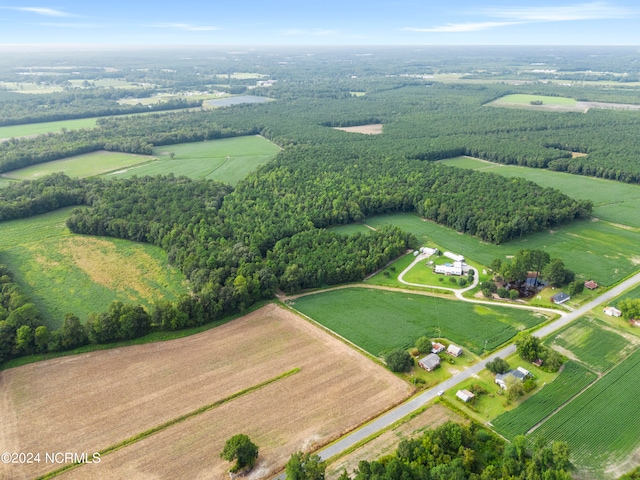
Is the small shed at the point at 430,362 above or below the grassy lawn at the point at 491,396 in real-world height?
above

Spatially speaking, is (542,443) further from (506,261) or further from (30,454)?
(30,454)

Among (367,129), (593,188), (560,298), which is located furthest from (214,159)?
(593,188)

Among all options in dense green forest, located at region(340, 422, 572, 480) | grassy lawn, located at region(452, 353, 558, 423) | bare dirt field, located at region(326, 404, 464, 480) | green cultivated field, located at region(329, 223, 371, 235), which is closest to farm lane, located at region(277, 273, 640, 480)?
bare dirt field, located at region(326, 404, 464, 480)

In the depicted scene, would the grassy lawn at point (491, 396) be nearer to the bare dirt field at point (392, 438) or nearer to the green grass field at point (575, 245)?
the bare dirt field at point (392, 438)

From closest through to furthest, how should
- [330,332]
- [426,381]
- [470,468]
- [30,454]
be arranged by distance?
[470,468]
[30,454]
[426,381]
[330,332]

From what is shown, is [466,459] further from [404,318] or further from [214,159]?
[214,159]

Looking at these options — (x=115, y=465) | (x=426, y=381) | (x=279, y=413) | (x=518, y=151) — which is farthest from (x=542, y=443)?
(x=518, y=151)

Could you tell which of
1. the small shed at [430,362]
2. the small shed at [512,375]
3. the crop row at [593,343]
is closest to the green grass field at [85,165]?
the small shed at [430,362]
